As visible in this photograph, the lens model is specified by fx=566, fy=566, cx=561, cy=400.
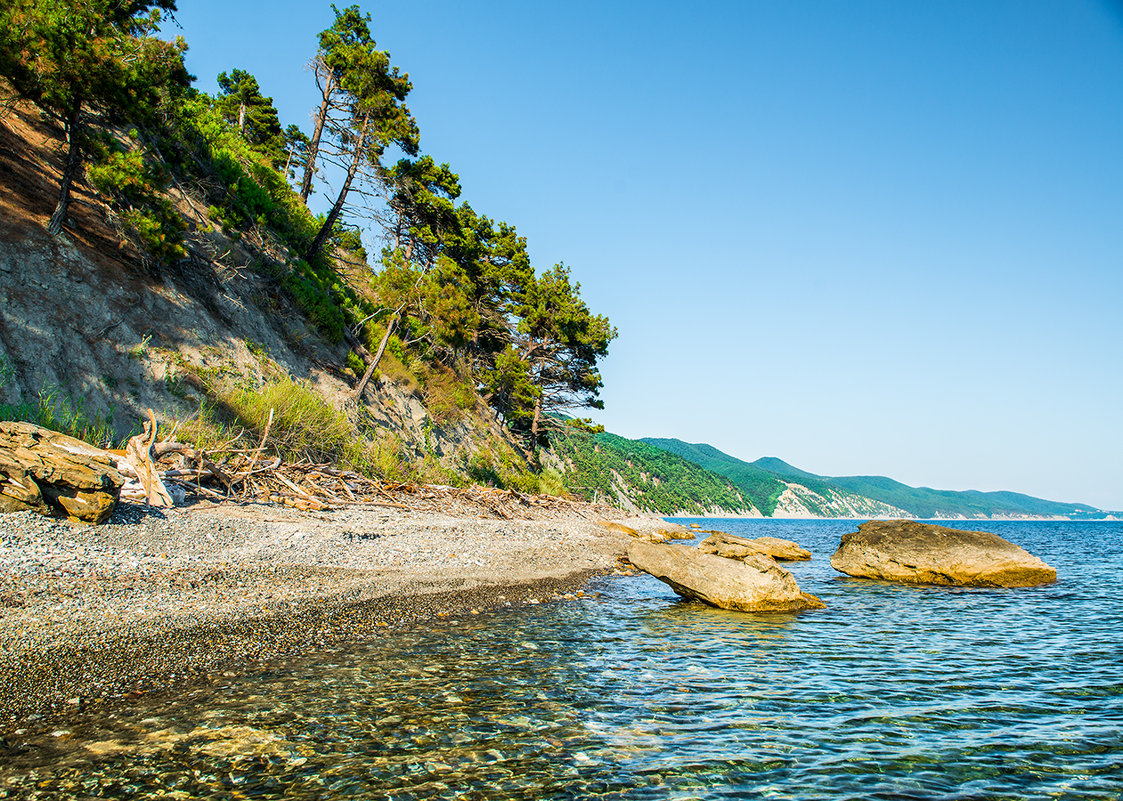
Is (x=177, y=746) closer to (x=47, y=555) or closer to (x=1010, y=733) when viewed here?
(x=47, y=555)

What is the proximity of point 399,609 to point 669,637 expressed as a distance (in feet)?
15.1

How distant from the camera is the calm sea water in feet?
14.5

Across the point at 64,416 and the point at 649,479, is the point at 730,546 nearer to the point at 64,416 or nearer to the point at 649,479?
the point at 64,416

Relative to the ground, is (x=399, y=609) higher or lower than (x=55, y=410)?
lower

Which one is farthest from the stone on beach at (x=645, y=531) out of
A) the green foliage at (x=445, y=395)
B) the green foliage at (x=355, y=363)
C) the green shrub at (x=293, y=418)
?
the green foliage at (x=355, y=363)

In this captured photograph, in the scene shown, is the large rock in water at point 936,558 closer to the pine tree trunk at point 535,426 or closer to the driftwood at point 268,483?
the driftwood at point 268,483

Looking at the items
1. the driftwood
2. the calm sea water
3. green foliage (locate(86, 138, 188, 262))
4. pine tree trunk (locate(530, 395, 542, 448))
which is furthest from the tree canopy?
pine tree trunk (locate(530, 395, 542, 448))

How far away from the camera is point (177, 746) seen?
15.1ft

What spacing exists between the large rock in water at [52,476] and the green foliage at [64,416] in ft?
8.25

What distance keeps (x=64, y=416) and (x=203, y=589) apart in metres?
7.10

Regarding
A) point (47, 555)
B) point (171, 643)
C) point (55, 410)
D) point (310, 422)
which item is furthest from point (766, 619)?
point (55, 410)

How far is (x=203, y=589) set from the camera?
8.38 meters

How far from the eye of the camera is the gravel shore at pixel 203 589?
5.89m

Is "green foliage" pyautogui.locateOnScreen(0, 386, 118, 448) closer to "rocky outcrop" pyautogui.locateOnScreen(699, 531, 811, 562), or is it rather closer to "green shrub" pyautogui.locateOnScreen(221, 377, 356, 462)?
"green shrub" pyautogui.locateOnScreen(221, 377, 356, 462)
